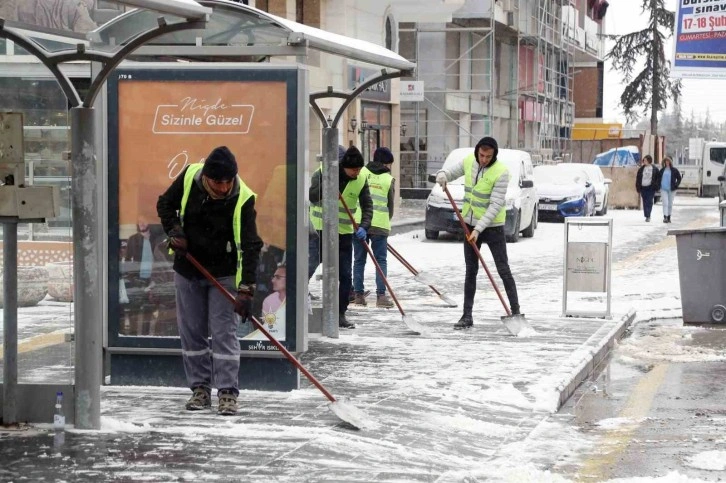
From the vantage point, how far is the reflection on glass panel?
752 centimetres

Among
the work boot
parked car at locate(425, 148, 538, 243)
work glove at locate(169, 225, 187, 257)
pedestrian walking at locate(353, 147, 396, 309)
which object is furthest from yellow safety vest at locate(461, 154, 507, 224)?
parked car at locate(425, 148, 538, 243)

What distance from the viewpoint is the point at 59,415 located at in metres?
7.44

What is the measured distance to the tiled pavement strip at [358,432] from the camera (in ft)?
21.9

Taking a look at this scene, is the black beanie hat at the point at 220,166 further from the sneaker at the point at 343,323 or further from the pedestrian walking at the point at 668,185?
the pedestrian walking at the point at 668,185

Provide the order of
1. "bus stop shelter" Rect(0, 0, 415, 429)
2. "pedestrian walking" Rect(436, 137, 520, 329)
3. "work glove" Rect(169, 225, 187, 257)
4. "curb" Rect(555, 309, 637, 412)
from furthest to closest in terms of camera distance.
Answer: "pedestrian walking" Rect(436, 137, 520, 329), "curb" Rect(555, 309, 637, 412), "work glove" Rect(169, 225, 187, 257), "bus stop shelter" Rect(0, 0, 415, 429)

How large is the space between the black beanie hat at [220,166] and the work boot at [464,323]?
527 cm

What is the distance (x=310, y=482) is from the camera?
6.40 metres

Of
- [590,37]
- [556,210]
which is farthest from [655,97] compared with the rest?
[556,210]

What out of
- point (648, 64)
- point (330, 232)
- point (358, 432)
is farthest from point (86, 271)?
point (648, 64)

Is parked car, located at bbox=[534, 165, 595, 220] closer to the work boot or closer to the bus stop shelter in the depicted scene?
the work boot

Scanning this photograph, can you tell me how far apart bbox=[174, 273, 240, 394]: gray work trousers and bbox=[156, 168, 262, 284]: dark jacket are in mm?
119

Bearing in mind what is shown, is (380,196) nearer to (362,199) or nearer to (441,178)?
(362,199)

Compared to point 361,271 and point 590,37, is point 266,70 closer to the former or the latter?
point 361,271

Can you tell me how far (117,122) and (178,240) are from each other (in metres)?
1.36
